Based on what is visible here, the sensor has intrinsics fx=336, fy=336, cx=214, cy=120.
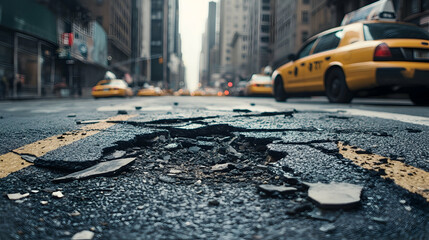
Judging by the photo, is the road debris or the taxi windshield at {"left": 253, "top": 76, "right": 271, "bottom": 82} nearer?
the road debris

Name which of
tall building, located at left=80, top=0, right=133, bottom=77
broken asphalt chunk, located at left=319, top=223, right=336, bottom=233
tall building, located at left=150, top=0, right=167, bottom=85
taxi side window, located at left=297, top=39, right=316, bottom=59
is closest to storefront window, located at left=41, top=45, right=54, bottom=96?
tall building, located at left=80, top=0, right=133, bottom=77

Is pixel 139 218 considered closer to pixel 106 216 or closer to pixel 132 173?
pixel 106 216

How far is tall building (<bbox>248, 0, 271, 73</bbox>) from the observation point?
75938mm

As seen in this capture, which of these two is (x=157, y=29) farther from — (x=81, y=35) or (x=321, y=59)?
(x=321, y=59)

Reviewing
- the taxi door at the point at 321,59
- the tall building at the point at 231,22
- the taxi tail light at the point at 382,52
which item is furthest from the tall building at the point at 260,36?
the taxi tail light at the point at 382,52

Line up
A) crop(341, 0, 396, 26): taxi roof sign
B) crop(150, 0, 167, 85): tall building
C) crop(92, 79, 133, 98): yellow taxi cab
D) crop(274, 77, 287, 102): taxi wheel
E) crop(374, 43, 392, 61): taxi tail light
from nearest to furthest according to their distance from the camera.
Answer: crop(374, 43, 392, 61): taxi tail light, crop(341, 0, 396, 26): taxi roof sign, crop(274, 77, 287, 102): taxi wheel, crop(92, 79, 133, 98): yellow taxi cab, crop(150, 0, 167, 85): tall building

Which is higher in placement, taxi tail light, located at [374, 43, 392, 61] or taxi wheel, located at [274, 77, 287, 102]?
taxi tail light, located at [374, 43, 392, 61]

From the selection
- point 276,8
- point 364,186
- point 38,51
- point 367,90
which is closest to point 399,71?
point 367,90

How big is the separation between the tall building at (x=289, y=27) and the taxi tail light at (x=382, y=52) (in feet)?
120

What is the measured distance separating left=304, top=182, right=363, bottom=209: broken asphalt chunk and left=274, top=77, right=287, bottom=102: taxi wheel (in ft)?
25.7

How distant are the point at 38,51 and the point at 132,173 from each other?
85.5 feet

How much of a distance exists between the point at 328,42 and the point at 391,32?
1350 millimetres

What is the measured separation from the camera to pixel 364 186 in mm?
1656

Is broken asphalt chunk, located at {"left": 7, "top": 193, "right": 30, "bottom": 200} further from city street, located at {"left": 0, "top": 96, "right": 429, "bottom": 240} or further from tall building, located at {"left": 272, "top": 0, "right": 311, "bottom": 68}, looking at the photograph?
tall building, located at {"left": 272, "top": 0, "right": 311, "bottom": 68}
